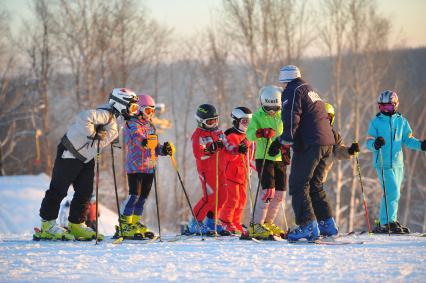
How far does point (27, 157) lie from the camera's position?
34438 mm

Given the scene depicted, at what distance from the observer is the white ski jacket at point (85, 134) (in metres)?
8.20

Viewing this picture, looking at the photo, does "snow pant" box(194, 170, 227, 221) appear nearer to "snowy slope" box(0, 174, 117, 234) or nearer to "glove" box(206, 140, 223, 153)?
"glove" box(206, 140, 223, 153)

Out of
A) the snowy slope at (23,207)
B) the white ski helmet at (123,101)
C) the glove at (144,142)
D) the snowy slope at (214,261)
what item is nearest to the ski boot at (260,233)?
the snowy slope at (214,261)

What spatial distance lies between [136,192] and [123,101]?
1213 mm

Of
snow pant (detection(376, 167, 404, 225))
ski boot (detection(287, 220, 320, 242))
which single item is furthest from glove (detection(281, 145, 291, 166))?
snow pant (detection(376, 167, 404, 225))

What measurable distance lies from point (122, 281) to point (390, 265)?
8.06ft

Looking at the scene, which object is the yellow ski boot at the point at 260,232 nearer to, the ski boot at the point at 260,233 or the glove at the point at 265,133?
the ski boot at the point at 260,233

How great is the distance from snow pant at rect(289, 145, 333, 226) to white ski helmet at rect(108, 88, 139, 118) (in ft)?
7.33

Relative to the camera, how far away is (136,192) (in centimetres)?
866

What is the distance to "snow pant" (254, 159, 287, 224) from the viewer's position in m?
8.46

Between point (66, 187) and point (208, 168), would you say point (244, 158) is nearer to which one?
point (208, 168)

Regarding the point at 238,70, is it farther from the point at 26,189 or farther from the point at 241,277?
the point at 241,277

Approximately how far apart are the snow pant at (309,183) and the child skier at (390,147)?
172 cm

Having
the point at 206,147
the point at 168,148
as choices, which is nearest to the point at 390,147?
the point at 206,147
